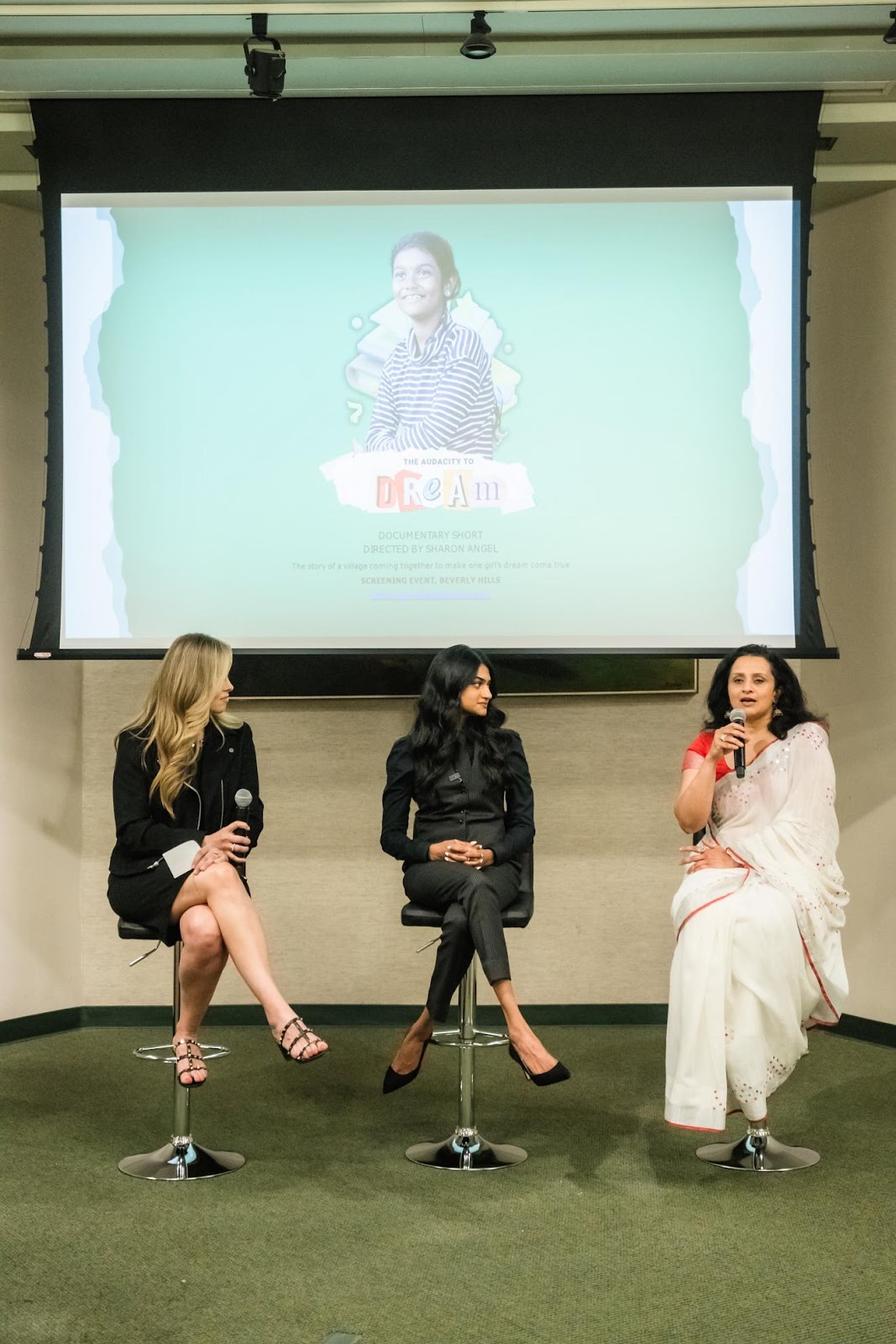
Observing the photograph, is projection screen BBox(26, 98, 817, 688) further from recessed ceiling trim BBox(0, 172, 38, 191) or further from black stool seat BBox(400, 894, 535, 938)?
black stool seat BBox(400, 894, 535, 938)

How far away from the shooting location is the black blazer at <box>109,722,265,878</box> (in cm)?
336

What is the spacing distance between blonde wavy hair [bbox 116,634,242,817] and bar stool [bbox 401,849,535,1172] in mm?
682

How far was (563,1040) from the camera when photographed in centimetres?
452

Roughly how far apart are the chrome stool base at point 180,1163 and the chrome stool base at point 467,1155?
454 millimetres

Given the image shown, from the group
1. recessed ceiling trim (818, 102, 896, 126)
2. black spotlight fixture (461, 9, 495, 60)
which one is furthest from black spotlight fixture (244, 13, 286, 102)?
recessed ceiling trim (818, 102, 896, 126)

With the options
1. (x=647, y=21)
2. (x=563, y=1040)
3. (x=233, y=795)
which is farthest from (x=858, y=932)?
(x=647, y=21)

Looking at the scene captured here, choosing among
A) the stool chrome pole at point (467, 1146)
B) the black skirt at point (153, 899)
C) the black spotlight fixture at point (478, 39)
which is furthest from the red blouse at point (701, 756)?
the black spotlight fixture at point (478, 39)

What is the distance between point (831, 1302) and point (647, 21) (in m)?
3.39

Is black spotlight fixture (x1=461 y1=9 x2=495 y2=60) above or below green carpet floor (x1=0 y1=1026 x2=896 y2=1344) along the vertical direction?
above

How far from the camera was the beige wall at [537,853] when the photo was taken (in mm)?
4730

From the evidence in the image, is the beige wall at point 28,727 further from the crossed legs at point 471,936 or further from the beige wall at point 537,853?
the crossed legs at point 471,936

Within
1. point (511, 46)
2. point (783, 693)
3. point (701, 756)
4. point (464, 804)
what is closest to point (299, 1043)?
point (464, 804)

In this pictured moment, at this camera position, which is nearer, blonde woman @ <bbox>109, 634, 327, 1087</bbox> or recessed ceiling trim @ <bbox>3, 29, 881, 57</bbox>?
blonde woman @ <bbox>109, 634, 327, 1087</bbox>

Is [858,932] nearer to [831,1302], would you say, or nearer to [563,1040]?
[563,1040]
